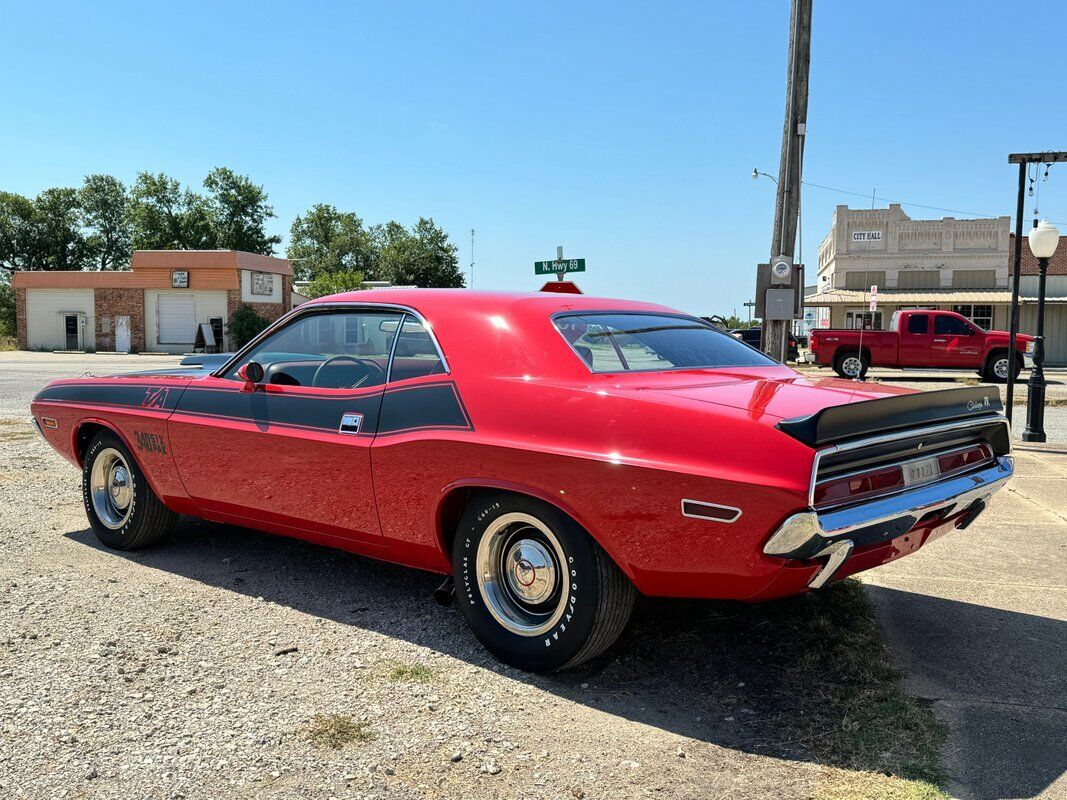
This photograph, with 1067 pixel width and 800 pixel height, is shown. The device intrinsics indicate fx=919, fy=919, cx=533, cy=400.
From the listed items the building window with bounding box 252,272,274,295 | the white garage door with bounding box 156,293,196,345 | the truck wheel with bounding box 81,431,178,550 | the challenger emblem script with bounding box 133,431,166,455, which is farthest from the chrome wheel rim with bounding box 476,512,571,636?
the building window with bounding box 252,272,274,295

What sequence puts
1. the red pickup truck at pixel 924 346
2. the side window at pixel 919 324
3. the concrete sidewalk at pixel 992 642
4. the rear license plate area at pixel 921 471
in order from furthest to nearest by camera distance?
the side window at pixel 919 324 → the red pickup truck at pixel 924 346 → the rear license plate area at pixel 921 471 → the concrete sidewalk at pixel 992 642

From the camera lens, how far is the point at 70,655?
141 inches

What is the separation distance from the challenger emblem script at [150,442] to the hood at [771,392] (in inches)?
108

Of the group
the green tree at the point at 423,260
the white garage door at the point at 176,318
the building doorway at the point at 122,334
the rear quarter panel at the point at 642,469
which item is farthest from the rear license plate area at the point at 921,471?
the green tree at the point at 423,260

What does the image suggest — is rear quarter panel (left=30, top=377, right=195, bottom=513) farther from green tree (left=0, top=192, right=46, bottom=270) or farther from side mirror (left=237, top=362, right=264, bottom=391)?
green tree (left=0, top=192, right=46, bottom=270)

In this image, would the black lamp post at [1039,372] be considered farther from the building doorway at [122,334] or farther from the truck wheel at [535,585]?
the building doorway at [122,334]

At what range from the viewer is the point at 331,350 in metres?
4.50

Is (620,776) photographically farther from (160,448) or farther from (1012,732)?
(160,448)

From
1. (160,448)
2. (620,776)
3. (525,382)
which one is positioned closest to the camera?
(620,776)

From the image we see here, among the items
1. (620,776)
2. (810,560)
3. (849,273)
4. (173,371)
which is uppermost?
(849,273)

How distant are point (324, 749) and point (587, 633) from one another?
37.8 inches

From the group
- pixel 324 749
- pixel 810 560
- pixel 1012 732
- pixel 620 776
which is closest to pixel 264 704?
pixel 324 749

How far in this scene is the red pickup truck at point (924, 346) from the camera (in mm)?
23188

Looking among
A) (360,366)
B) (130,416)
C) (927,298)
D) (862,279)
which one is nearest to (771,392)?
(360,366)
